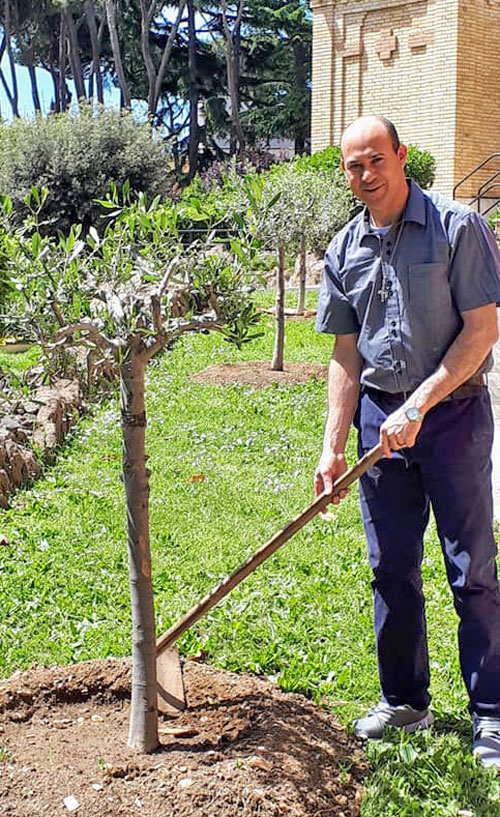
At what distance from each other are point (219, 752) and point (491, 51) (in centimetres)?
2048

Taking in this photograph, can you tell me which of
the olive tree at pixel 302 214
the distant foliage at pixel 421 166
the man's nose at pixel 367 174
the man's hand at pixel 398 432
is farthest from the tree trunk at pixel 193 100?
the man's hand at pixel 398 432

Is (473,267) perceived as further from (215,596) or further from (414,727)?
(414,727)

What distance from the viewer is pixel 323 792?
2697 mm

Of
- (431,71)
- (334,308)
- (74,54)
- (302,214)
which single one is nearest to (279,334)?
(302,214)

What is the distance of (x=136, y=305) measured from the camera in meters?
2.46

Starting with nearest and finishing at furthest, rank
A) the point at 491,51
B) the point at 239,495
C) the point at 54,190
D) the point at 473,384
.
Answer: the point at 473,384, the point at 239,495, the point at 54,190, the point at 491,51

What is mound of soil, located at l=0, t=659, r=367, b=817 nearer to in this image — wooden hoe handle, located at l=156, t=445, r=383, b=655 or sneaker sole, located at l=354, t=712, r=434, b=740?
sneaker sole, located at l=354, t=712, r=434, b=740

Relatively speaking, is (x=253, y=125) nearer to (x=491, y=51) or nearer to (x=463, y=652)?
(x=491, y=51)

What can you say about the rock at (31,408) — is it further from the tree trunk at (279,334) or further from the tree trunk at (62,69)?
the tree trunk at (62,69)

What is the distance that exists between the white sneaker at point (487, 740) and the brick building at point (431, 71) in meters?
18.2

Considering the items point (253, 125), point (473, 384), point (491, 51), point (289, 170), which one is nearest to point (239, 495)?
point (473, 384)

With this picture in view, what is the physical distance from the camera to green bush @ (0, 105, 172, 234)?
59.8 feet

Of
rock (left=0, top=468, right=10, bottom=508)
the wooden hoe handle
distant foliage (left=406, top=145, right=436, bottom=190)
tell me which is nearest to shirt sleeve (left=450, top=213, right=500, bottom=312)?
the wooden hoe handle

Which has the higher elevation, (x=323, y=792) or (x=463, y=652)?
(x=463, y=652)
